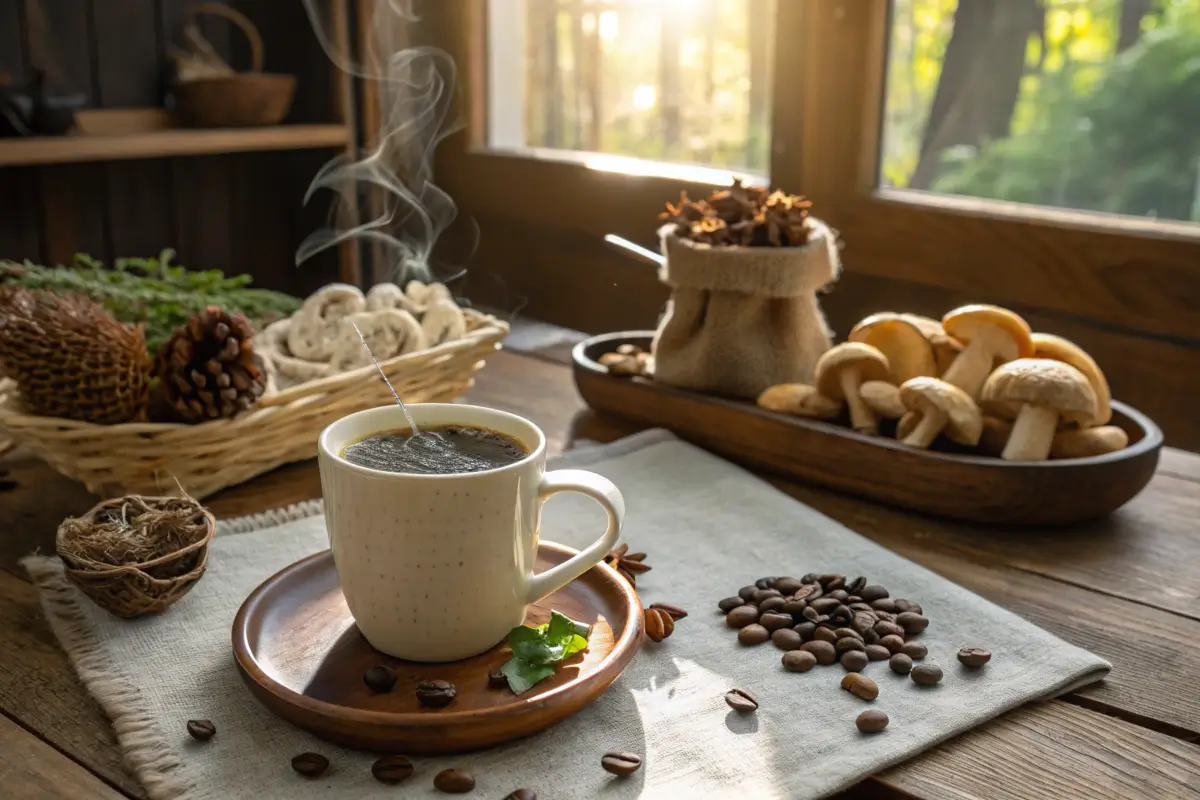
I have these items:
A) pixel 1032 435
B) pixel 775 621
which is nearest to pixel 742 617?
pixel 775 621

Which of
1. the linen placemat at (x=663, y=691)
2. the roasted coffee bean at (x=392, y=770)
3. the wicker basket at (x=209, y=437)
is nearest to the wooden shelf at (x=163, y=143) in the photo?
the wicker basket at (x=209, y=437)

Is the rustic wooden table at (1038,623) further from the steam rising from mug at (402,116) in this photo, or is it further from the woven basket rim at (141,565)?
the steam rising from mug at (402,116)

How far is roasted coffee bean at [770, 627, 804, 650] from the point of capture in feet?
2.47

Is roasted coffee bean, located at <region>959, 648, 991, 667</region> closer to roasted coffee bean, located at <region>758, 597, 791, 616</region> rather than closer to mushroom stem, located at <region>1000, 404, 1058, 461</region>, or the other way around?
roasted coffee bean, located at <region>758, 597, 791, 616</region>

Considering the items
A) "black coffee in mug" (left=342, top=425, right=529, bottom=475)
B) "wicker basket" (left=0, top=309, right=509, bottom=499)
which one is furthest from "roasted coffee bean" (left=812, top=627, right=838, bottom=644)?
"wicker basket" (left=0, top=309, right=509, bottom=499)

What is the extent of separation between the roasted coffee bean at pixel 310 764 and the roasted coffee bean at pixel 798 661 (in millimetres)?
300

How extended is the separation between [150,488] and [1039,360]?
79 cm

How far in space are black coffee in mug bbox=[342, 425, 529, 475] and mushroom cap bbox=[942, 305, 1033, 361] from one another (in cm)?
51

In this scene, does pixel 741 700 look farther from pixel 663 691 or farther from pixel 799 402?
pixel 799 402

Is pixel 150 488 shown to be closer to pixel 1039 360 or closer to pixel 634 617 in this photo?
pixel 634 617

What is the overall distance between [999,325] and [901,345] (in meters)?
0.10

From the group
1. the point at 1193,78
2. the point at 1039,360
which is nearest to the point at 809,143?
the point at 1193,78

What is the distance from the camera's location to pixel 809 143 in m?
1.63

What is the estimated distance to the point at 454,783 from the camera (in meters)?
0.59
